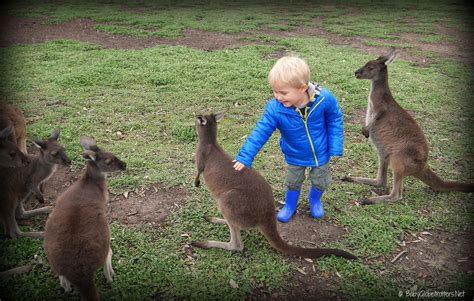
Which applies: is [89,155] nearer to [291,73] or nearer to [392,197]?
[291,73]

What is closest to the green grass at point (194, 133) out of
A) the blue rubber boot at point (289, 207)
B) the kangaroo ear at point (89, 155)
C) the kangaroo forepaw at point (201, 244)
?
the kangaroo forepaw at point (201, 244)

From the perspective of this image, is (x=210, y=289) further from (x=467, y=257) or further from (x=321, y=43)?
(x=321, y=43)

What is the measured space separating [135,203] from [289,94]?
178cm

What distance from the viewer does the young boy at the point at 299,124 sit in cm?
291

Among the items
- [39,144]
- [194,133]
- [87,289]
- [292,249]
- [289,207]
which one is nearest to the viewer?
[87,289]

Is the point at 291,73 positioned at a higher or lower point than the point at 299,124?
higher

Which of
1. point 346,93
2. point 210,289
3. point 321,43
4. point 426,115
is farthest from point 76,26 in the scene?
point 210,289

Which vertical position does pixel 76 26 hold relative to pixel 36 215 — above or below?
above

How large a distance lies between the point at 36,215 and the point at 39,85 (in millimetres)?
3428

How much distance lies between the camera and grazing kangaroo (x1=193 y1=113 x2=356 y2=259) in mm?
2846

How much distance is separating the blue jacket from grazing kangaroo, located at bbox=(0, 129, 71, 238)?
1.68m

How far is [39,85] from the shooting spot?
6148mm

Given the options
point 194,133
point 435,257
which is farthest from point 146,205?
point 435,257

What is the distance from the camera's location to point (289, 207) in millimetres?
3514
